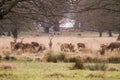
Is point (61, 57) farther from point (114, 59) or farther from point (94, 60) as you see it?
point (114, 59)

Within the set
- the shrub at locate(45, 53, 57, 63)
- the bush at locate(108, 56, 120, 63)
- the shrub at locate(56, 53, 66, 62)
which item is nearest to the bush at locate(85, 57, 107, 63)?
the bush at locate(108, 56, 120, 63)

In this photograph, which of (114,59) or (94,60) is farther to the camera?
(114,59)

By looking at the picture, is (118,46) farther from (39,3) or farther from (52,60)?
(39,3)

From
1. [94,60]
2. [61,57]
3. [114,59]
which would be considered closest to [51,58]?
[61,57]

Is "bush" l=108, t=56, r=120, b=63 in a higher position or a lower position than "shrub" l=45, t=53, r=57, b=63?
lower

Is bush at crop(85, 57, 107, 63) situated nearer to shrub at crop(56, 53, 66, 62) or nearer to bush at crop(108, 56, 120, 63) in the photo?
bush at crop(108, 56, 120, 63)

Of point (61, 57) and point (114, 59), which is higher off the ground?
point (61, 57)

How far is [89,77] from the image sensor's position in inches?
492

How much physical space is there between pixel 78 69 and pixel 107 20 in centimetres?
1888

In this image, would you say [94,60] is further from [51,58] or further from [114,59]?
[51,58]

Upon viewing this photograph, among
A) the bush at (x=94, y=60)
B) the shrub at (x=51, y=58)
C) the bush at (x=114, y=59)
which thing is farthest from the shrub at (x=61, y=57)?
the bush at (x=114, y=59)

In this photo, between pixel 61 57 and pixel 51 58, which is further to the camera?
pixel 61 57

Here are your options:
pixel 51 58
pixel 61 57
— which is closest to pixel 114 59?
pixel 61 57

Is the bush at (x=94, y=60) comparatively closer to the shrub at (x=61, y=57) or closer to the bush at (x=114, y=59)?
the bush at (x=114, y=59)
